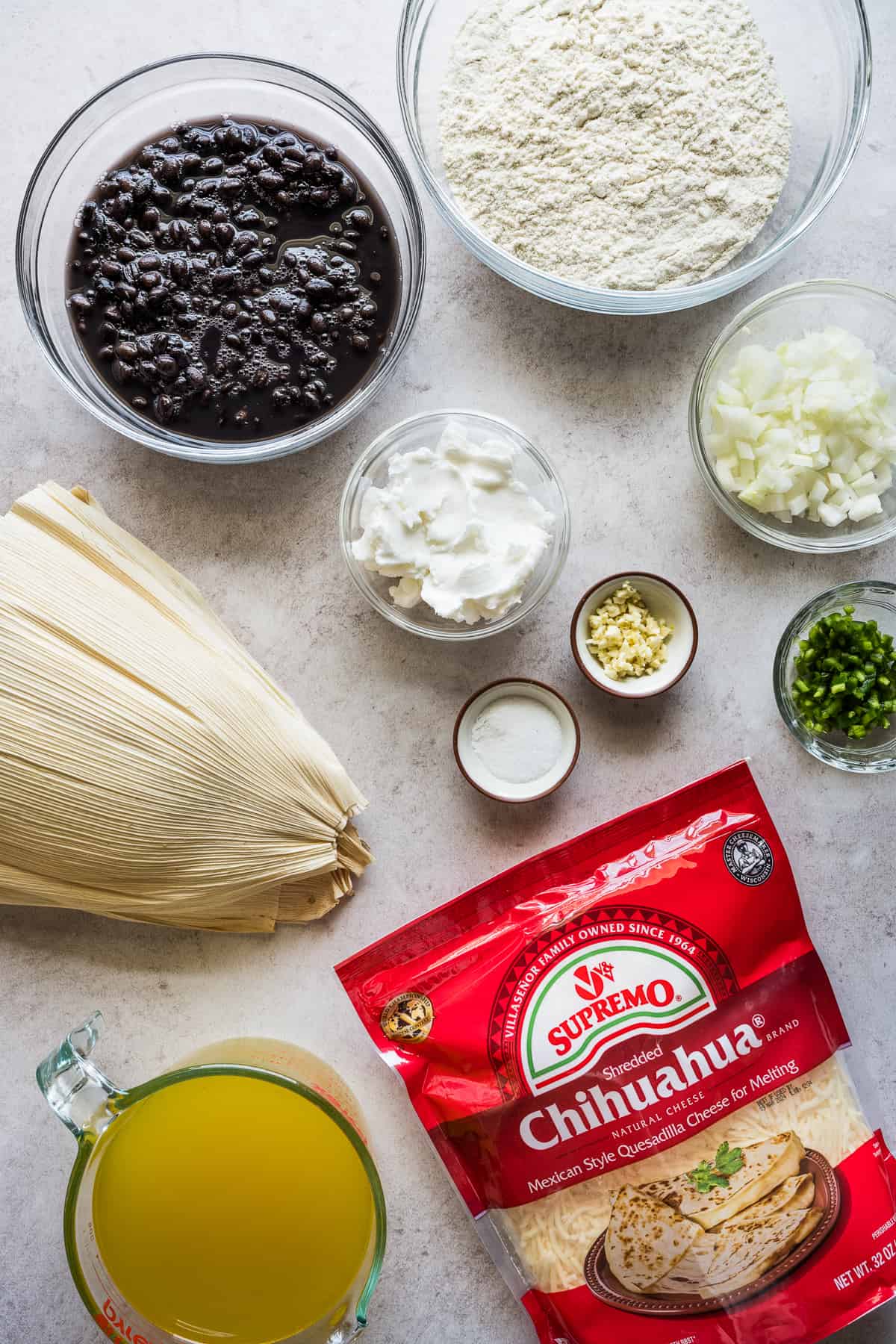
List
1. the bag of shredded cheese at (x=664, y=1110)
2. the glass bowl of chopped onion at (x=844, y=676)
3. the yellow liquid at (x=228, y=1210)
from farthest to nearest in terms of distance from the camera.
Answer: the glass bowl of chopped onion at (x=844, y=676)
the bag of shredded cheese at (x=664, y=1110)
the yellow liquid at (x=228, y=1210)

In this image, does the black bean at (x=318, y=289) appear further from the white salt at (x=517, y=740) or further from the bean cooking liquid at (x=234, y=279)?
the white salt at (x=517, y=740)

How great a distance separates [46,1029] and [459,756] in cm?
92

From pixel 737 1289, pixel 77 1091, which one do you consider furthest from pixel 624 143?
pixel 737 1289

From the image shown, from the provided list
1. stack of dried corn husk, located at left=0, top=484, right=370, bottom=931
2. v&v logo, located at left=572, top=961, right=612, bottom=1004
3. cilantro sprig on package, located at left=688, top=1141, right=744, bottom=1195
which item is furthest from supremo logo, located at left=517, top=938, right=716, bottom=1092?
stack of dried corn husk, located at left=0, top=484, right=370, bottom=931

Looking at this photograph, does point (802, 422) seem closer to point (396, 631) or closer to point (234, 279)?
point (396, 631)

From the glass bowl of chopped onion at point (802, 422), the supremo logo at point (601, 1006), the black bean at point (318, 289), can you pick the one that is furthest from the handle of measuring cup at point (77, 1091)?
the glass bowl of chopped onion at point (802, 422)

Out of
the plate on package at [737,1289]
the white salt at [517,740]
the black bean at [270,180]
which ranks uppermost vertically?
the black bean at [270,180]

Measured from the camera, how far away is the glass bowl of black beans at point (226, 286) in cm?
159

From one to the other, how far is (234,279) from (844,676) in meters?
1.22

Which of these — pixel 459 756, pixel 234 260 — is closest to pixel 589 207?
pixel 234 260

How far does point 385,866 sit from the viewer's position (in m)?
1.74

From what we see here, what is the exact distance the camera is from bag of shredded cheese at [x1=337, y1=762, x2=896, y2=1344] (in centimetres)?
145

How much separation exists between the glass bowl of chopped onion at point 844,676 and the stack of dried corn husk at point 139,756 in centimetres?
80

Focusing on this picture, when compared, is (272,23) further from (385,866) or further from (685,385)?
(385,866)
